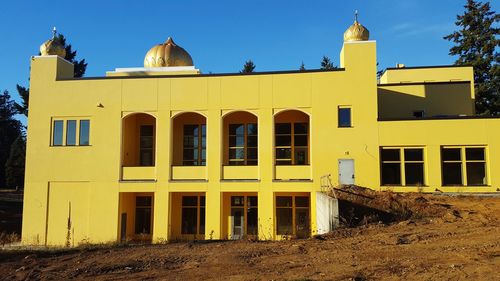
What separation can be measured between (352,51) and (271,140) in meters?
6.42

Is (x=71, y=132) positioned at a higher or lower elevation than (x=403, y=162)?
higher

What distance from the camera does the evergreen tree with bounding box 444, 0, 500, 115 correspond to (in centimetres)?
4225

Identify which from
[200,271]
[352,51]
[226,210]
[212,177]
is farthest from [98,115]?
[200,271]

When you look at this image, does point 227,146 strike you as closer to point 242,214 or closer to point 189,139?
point 189,139

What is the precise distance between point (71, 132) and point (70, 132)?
A: 0.06 m

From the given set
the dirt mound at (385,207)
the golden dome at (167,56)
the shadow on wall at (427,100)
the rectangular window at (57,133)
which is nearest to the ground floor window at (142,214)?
the rectangular window at (57,133)

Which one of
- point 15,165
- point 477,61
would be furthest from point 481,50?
point 15,165

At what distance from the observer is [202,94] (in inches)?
1000

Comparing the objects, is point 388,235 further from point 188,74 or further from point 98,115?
point 98,115

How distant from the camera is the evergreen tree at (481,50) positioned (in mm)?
42250

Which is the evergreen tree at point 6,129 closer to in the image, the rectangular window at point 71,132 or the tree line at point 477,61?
the tree line at point 477,61

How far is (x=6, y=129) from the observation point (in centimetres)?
6925

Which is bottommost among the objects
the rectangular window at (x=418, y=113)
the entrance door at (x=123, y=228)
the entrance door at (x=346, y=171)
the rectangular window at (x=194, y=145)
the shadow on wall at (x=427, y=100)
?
the entrance door at (x=123, y=228)

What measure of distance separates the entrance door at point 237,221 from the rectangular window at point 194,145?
340 centimetres
